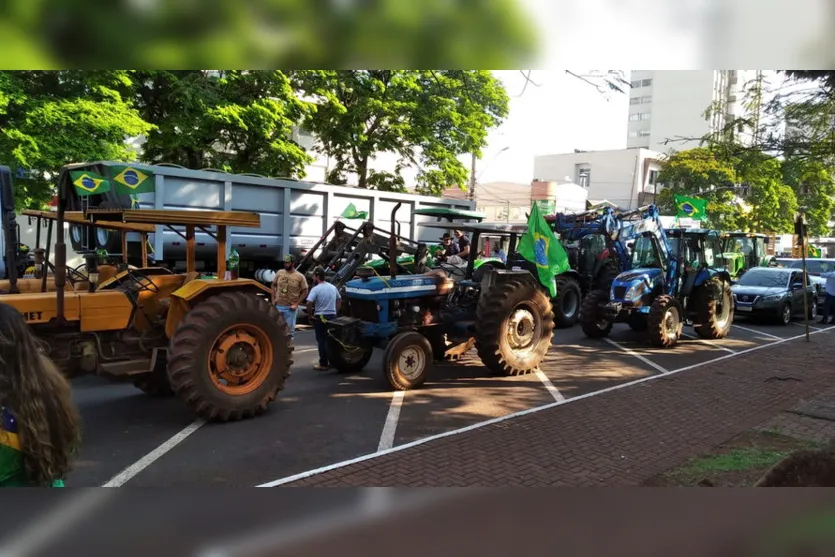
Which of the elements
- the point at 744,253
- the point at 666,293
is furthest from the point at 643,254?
the point at 744,253

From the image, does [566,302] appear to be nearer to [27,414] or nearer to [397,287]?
[397,287]

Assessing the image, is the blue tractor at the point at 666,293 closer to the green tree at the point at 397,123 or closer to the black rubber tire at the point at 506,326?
the black rubber tire at the point at 506,326

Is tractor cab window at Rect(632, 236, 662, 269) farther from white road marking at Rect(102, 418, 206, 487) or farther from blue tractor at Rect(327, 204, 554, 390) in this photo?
white road marking at Rect(102, 418, 206, 487)

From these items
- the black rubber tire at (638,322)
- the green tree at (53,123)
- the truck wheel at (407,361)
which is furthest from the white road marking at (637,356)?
the green tree at (53,123)

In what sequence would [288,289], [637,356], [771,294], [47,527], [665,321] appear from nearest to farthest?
[47,527]
[288,289]
[637,356]
[665,321]
[771,294]

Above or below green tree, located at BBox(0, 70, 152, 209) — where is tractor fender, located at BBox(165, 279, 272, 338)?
below

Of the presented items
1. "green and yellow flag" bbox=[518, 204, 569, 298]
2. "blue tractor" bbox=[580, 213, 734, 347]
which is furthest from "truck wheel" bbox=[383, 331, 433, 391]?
"blue tractor" bbox=[580, 213, 734, 347]

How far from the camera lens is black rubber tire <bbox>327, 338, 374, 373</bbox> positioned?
8062mm

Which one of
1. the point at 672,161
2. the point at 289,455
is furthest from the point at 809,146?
the point at 672,161

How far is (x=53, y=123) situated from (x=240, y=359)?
6495 millimetres

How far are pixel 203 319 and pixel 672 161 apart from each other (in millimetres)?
29314

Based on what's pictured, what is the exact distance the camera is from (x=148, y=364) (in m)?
6.00

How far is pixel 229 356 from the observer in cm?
597

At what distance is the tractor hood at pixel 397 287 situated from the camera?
7672mm
